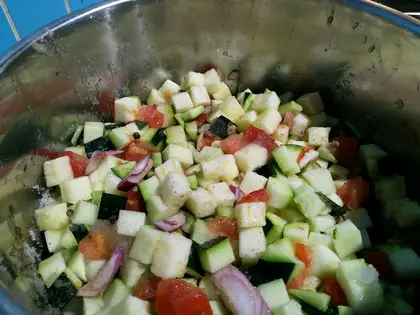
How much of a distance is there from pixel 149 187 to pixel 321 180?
50 centimetres

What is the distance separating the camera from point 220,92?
172cm

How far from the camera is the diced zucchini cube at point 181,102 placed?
163 cm

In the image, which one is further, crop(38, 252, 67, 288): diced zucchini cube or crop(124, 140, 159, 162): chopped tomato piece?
crop(124, 140, 159, 162): chopped tomato piece

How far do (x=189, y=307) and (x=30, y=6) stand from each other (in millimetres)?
1155

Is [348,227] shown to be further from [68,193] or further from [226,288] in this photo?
[68,193]

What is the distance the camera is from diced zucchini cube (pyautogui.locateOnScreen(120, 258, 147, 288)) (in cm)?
130

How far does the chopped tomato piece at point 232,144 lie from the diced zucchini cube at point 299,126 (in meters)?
0.19

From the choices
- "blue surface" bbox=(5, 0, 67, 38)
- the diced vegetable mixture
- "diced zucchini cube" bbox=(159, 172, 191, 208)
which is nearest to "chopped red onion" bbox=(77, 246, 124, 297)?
the diced vegetable mixture

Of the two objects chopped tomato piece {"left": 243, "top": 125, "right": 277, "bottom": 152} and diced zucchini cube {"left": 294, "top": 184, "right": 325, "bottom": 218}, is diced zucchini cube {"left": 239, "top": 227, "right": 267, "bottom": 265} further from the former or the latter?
chopped tomato piece {"left": 243, "top": 125, "right": 277, "bottom": 152}

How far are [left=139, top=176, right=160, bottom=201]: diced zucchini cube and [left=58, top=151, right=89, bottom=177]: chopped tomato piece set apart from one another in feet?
0.75

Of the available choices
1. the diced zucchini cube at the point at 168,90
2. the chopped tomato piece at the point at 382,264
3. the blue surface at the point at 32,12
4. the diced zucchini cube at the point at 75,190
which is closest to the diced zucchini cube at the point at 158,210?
the diced zucchini cube at the point at 75,190

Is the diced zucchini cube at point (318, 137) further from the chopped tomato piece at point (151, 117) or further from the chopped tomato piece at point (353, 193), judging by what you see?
the chopped tomato piece at point (151, 117)

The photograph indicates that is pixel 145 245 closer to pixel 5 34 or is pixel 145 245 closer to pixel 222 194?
pixel 222 194

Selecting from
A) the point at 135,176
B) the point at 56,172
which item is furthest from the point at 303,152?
the point at 56,172
